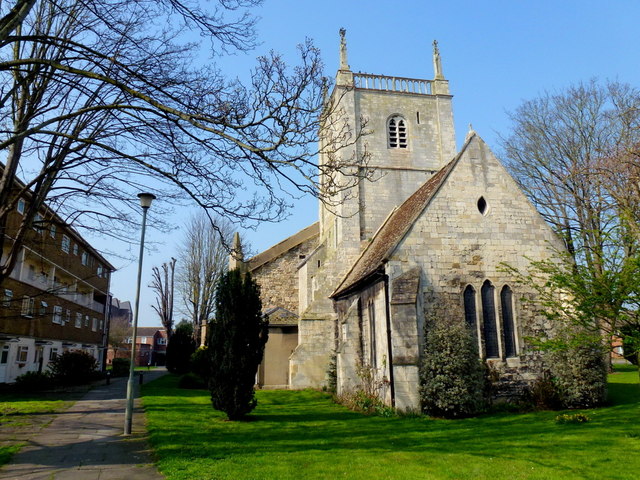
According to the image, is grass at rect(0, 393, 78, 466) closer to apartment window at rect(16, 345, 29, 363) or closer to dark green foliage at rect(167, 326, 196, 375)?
apartment window at rect(16, 345, 29, 363)

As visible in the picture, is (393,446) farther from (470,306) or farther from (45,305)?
(45,305)

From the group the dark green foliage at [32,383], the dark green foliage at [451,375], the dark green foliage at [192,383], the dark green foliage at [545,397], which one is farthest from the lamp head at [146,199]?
the dark green foliage at [192,383]

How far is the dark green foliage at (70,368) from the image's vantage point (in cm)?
2163

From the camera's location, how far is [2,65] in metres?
6.67

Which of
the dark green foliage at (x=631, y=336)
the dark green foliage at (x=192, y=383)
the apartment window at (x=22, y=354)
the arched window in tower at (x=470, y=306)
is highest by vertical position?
the arched window in tower at (x=470, y=306)

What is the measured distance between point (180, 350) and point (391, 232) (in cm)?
2444

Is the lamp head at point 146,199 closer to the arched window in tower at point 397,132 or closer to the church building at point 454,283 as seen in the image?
the church building at point 454,283

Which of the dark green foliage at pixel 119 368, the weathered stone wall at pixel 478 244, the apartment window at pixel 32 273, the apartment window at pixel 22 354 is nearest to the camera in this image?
the weathered stone wall at pixel 478 244

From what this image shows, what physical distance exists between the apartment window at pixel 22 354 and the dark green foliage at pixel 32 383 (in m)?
4.46

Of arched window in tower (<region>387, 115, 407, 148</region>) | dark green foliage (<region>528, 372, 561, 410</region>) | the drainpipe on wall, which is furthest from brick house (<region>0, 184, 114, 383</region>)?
arched window in tower (<region>387, 115, 407, 148</region>)

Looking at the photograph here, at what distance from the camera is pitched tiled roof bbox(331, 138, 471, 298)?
14.8 m

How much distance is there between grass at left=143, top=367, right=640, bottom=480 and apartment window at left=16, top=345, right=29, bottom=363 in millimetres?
14711

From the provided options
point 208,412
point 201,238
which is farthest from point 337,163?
point 201,238

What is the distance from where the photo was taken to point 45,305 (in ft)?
84.6
